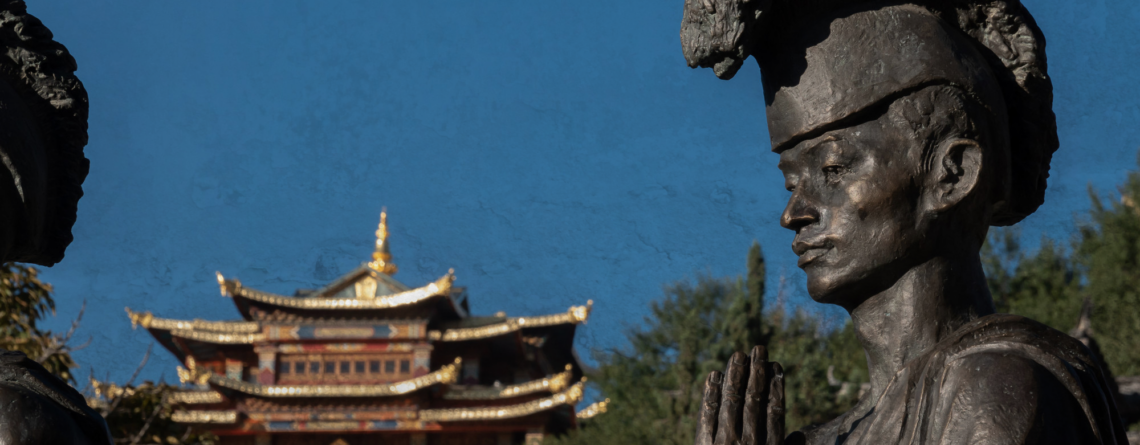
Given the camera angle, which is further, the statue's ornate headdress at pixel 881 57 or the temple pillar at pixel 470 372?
the temple pillar at pixel 470 372

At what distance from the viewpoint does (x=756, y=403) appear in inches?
90.4

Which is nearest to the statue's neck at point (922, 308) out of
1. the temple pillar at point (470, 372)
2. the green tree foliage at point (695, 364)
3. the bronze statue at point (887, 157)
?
the bronze statue at point (887, 157)

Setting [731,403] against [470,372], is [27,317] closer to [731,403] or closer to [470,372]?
[731,403]

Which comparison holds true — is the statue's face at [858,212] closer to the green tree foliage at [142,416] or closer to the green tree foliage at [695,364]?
the green tree foliage at [142,416]

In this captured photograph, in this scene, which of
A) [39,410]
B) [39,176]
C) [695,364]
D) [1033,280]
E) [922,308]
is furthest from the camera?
[1033,280]

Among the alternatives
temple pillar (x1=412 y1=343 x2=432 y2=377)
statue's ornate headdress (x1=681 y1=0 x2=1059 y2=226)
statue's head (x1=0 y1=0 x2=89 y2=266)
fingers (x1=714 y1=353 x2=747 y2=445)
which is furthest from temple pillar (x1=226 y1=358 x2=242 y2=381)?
fingers (x1=714 y1=353 x2=747 y2=445)

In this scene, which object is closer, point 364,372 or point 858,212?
point 858,212

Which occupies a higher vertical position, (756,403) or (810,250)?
(810,250)

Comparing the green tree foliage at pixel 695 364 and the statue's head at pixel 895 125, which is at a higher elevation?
the green tree foliage at pixel 695 364

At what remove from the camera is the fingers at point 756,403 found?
227cm

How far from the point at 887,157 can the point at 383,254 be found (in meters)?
26.9

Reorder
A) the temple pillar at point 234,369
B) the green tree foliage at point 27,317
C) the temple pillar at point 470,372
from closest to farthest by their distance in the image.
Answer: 1. the green tree foliage at point 27,317
2. the temple pillar at point 470,372
3. the temple pillar at point 234,369

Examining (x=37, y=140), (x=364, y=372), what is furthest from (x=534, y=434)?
(x=37, y=140)

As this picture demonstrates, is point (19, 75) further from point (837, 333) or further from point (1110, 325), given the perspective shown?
point (837, 333)
